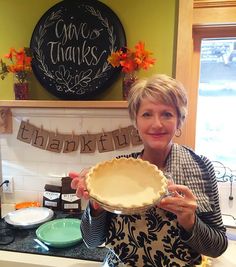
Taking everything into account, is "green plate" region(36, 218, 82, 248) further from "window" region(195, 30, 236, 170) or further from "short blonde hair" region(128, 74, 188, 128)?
"window" region(195, 30, 236, 170)

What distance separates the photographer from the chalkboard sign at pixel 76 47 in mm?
1521

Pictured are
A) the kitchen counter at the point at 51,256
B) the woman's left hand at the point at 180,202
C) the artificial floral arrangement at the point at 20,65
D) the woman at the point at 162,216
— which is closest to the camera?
the woman's left hand at the point at 180,202

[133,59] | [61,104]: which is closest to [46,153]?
[61,104]

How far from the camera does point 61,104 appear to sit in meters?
1.54

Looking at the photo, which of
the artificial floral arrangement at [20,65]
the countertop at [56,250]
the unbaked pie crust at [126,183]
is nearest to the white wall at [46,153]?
the artificial floral arrangement at [20,65]

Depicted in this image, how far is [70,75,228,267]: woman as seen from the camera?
866 millimetres

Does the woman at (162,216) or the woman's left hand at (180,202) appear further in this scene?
the woman at (162,216)

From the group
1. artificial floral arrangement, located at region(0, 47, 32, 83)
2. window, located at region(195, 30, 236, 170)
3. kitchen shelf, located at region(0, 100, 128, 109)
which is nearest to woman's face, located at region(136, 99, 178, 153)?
kitchen shelf, located at region(0, 100, 128, 109)

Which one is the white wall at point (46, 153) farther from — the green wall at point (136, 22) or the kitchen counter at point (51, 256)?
the kitchen counter at point (51, 256)

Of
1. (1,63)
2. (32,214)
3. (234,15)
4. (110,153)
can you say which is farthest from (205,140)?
(1,63)

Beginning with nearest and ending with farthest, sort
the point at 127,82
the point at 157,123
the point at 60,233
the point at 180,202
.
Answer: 1. the point at 180,202
2. the point at 157,123
3. the point at 60,233
4. the point at 127,82

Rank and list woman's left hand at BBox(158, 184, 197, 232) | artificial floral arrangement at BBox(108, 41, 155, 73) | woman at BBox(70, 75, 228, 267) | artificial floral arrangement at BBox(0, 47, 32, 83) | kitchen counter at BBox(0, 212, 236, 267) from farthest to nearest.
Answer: artificial floral arrangement at BBox(0, 47, 32, 83)
artificial floral arrangement at BBox(108, 41, 155, 73)
kitchen counter at BBox(0, 212, 236, 267)
woman at BBox(70, 75, 228, 267)
woman's left hand at BBox(158, 184, 197, 232)

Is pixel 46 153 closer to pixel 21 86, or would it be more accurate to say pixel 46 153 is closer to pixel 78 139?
pixel 78 139

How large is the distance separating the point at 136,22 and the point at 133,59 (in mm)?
238
